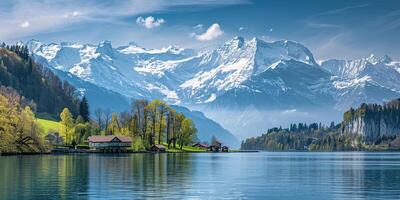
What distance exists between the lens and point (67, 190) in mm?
67562

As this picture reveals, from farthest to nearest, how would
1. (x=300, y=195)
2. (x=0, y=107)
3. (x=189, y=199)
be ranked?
(x=0, y=107), (x=300, y=195), (x=189, y=199)

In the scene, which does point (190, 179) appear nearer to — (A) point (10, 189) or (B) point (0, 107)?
(A) point (10, 189)

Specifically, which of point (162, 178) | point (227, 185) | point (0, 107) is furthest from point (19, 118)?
point (227, 185)

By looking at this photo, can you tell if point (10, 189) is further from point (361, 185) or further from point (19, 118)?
point (19, 118)

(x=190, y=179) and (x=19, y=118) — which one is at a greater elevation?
(x=19, y=118)

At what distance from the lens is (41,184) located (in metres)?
73.0

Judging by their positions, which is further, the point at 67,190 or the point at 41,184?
the point at 41,184

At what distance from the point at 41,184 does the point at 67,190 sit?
6.68m

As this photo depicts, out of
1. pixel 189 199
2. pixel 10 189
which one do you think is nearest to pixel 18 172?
pixel 10 189

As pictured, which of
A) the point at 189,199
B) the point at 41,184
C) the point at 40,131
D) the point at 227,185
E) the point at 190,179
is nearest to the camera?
the point at 189,199

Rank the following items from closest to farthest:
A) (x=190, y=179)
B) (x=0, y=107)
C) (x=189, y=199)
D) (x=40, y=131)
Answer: (x=189, y=199) → (x=190, y=179) → (x=0, y=107) → (x=40, y=131)

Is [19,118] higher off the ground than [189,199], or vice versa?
[19,118]

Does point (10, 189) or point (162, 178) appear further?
point (162, 178)

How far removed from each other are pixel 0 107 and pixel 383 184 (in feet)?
354
